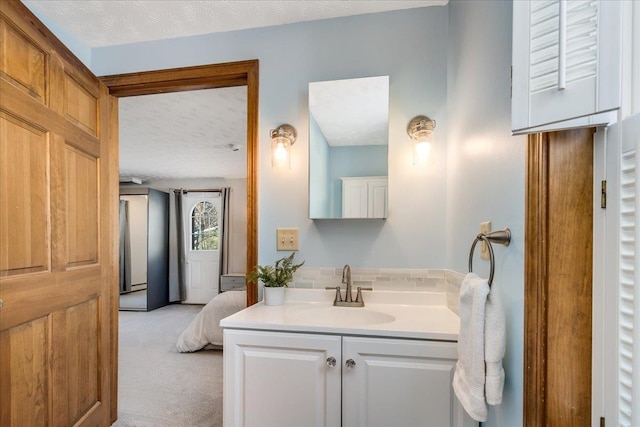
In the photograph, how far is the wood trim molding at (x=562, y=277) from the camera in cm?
79

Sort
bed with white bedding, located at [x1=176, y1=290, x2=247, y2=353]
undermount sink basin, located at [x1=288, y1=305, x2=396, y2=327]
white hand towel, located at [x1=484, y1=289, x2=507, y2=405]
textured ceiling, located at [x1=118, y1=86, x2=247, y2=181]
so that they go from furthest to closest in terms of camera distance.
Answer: bed with white bedding, located at [x1=176, y1=290, x2=247, y2=353] → textured ceiling, located at [x1=118, y1=86, x2=247, y2=181] → undermount sink basin, located at [x1=288, y1=305, x2=396, y2=327] → white hand towel, located at [x1=484, y1=289, x2=507, y2=405]

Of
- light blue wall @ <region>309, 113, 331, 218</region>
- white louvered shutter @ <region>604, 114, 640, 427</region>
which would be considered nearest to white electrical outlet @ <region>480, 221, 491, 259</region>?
white louvered shutter @ <region>604, 114, 640, 427</region>

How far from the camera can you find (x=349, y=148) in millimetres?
1741

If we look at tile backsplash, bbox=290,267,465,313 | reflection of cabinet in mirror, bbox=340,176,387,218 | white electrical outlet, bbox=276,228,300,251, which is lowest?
tile backsplash, bbox=290,267,465,313

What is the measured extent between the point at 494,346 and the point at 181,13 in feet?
6.69

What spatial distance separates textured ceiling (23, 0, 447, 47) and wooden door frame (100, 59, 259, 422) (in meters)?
0.21

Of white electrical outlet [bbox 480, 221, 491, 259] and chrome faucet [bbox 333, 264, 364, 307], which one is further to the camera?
chrome faucet [bbox 333, 264, 364, 307]

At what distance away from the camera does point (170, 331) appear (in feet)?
13.4

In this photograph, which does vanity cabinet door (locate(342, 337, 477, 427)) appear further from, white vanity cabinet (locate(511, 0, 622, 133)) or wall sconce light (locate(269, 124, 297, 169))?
wall sconce light (locate(269, 124, 297, 169))

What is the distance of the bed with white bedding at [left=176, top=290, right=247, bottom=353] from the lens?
3.28 metres

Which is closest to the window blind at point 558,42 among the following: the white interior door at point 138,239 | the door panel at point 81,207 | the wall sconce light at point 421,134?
the wall sconce light at point 421,134

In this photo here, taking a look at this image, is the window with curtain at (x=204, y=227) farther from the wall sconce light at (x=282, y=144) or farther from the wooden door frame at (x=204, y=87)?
the wall sconce light at (x=282, y=144)

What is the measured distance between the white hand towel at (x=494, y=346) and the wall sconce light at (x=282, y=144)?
1.22 meters

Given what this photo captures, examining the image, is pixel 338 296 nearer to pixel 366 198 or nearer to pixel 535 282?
pixel 366 198
